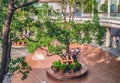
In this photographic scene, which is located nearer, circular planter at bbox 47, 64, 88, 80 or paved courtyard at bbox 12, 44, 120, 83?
paved courtyard at bbox 12, 44, 120, 83

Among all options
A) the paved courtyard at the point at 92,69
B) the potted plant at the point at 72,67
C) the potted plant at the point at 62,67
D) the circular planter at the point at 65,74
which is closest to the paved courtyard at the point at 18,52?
the paved courtyard at the point at 92,69

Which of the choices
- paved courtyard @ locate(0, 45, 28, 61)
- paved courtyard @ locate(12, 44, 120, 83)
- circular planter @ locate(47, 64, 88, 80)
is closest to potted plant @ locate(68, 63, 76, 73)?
circular planter @ locate(47, 64, 88, 80)

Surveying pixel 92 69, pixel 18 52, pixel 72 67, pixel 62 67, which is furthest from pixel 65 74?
pixel 18 52

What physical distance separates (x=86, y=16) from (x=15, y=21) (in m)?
16.3

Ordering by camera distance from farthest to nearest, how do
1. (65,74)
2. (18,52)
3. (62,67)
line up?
(18,52) → (62,67) → (65,74)

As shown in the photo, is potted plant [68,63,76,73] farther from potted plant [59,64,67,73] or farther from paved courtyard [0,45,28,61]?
paved courtyard [0,45,28,61]

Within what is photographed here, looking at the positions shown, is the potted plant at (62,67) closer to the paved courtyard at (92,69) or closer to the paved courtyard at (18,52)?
the paved courtyard at (92,69)

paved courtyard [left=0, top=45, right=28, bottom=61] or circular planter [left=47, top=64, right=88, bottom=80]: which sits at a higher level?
paved courtyard [left=0, top=45, right=28, bottom=61]

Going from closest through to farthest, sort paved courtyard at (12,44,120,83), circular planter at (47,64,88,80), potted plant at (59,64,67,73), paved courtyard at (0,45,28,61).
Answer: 1. paved courtyard at (12,44,120,83)
2. circular planter at (47,64,88,80)
3. potted plant at (59,64,67,73)
4. paved courtyard at (0,45,28,61)

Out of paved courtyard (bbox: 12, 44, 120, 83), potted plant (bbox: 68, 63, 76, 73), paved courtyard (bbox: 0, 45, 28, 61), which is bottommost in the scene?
paved courtyard (bbox: 12, 44, 120, 83)

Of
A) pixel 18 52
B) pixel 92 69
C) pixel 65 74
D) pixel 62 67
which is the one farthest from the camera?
pixel 18 52

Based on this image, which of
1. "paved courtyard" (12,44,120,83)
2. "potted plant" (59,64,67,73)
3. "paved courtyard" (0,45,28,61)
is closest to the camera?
"paved courtyard" (12,44,120,83)

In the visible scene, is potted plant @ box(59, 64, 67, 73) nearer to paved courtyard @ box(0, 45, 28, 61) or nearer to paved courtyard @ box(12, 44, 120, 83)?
paved courtyard @ box(12, 44, 120, 83)

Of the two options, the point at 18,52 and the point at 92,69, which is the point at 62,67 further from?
the point at 18,52
